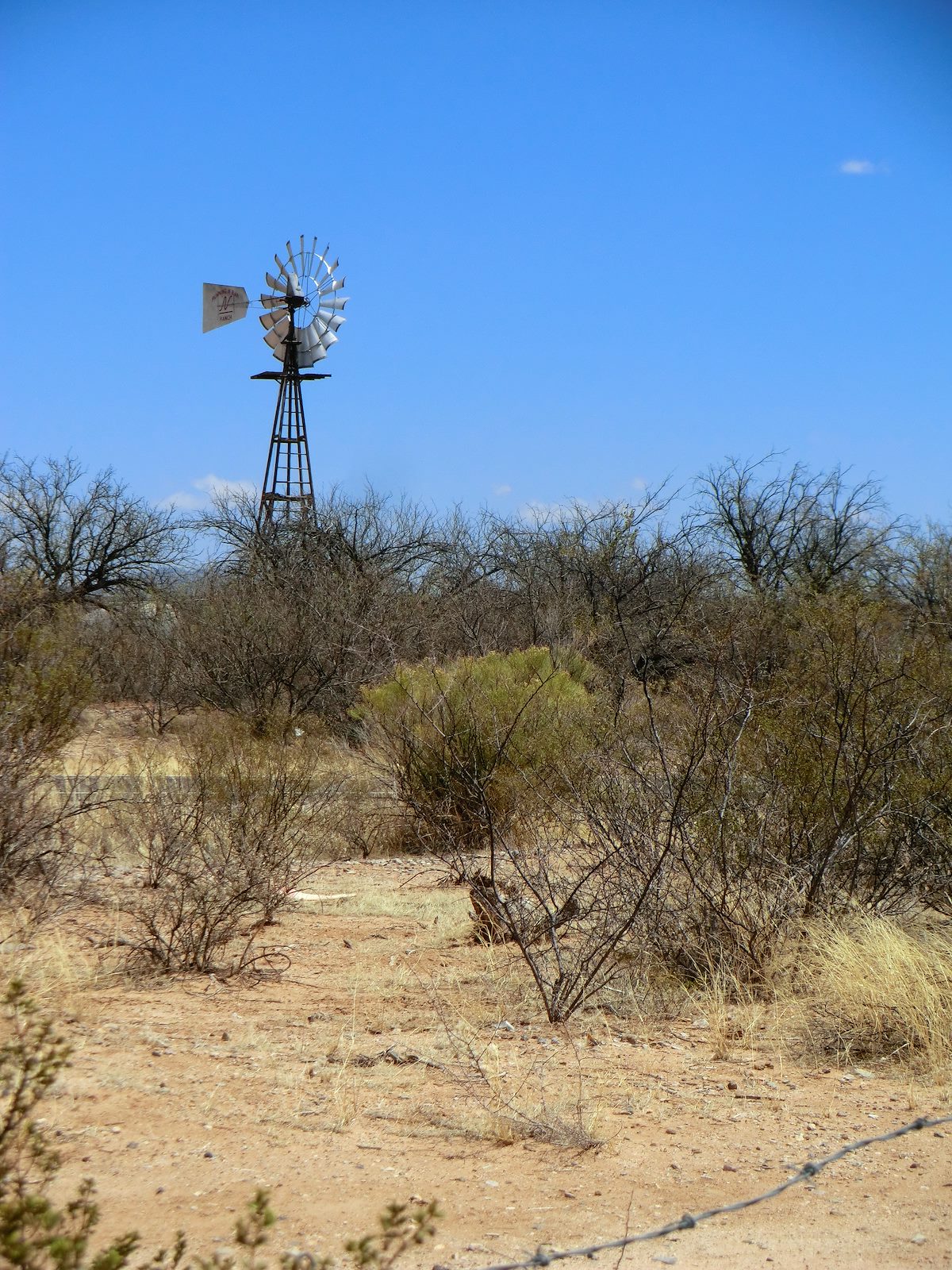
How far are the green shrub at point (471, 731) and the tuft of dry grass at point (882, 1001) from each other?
4.00 meters

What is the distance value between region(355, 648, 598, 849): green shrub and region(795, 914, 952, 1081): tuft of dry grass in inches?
157

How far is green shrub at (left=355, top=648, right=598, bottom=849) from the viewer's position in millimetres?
10945

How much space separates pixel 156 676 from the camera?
72.3 feet

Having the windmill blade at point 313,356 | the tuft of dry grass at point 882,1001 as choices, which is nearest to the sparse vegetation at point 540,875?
the tuft of dry grass at point 882,1001

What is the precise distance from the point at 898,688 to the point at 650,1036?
9.51 feet

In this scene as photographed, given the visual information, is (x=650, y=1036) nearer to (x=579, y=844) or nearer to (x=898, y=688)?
(x=579, y=844)

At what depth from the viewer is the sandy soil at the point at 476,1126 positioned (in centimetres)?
351

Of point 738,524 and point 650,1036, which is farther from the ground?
point 738,524

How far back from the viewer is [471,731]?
11.8 m

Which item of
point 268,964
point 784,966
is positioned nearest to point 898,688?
point 784,966

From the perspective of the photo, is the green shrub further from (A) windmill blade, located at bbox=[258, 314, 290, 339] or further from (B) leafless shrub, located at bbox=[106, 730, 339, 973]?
(A) windmill blade, located at bbox=[258, 314, 290, 339]

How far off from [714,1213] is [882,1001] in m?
2.30

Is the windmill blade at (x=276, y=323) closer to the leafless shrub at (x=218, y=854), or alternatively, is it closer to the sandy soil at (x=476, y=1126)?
the leafless shrub at (x=218, y=854)

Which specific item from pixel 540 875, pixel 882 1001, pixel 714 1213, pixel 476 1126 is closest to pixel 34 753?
pixel 540 875
